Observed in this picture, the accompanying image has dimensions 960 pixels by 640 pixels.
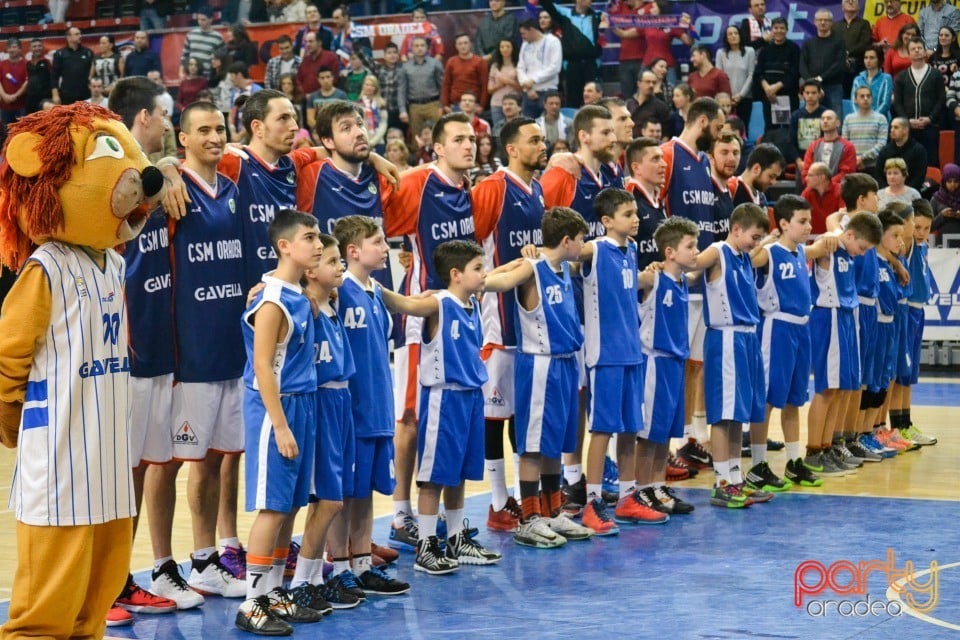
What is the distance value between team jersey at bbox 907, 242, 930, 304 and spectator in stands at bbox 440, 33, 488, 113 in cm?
775

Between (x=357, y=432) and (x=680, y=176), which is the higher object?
(x=680, y=176)

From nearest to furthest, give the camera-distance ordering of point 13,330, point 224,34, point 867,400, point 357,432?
point 13,330, point 357,432, point 867,400, point 224,34

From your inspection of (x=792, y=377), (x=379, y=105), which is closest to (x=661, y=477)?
(x=792, y=377)

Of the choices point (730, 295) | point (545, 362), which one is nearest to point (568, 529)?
point (545, 362)

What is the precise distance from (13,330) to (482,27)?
13861 millimetres

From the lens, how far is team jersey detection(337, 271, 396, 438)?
19.9ft

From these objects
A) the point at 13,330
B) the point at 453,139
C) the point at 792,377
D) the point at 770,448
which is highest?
the point at 453,139

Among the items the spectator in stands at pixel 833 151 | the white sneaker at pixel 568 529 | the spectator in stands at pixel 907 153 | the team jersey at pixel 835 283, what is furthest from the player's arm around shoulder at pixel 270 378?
the spectator in stands at pixel 907 153

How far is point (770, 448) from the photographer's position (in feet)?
33.3

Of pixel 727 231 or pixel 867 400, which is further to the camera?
pixel 867 400

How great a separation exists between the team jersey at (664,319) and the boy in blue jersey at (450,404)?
1446 mm

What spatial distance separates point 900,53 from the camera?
15508 millimetres

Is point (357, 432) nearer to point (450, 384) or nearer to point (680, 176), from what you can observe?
point (450, 384)

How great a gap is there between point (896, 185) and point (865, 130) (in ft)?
8.56
